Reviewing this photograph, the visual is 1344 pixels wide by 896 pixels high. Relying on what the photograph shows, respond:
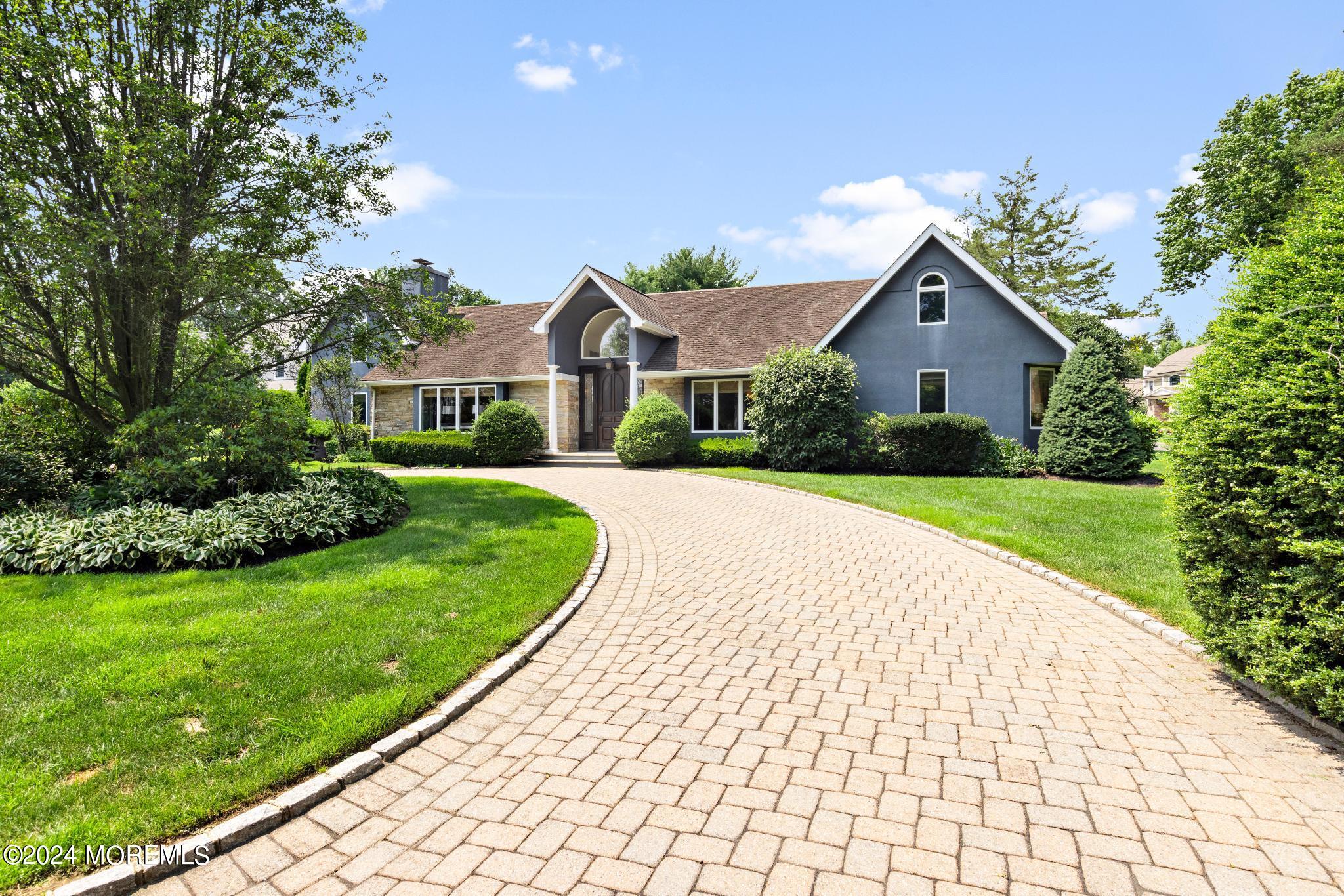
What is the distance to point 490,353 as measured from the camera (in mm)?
25297

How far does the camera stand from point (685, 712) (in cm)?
382

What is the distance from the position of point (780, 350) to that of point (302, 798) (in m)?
17.2

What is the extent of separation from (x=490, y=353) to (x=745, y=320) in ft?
34.2

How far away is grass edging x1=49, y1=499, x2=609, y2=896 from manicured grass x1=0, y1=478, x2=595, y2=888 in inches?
4.2

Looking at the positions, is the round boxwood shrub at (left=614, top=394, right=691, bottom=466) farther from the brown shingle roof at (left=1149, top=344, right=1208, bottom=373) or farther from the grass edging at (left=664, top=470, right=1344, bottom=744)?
the brown shingle roof at (left=1149, top=344, right=1208, bottom=373)

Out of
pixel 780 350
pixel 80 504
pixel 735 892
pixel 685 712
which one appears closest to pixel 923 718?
pixel 685 712

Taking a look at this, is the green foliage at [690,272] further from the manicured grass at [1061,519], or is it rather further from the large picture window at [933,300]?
the manicured grass at [1061,519]

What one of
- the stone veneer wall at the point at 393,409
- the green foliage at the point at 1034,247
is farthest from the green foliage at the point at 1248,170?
the stone veneer wall at the point at 393,409

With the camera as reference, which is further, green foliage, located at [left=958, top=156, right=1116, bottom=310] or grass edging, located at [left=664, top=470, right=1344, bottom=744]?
green foliage, located at [left=958, top=156, right=1116, bottom=310]

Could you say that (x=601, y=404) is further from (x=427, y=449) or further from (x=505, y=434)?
(x=427, y=449)

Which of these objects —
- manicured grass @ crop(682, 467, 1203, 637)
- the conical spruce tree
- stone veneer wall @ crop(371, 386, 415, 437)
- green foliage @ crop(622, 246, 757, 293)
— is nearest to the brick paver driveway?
manicured grass @ crop(682, 467, 1203, 637)

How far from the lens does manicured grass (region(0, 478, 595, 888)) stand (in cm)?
297

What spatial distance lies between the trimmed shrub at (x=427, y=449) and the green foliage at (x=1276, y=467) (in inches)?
776

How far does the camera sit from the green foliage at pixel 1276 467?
3.34m
